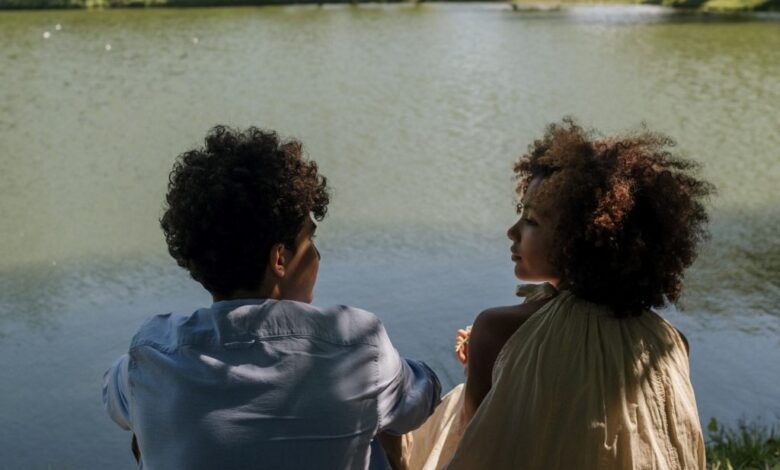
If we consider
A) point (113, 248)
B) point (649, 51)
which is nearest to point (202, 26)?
point (649, 51)

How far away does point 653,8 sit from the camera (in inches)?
669

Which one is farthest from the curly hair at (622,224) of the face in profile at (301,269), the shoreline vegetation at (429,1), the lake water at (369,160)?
the shoreline vegetation at (429,1)

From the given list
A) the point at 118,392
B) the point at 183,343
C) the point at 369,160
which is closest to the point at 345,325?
the point at 183,343

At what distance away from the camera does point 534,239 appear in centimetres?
178

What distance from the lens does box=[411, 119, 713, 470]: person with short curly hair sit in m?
1.65

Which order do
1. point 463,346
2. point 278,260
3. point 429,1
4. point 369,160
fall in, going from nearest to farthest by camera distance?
point 278,260 < point 463,346 < point 369,160 < point 429,1

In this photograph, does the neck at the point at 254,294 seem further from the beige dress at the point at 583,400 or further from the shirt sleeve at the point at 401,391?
the beige dress at the point at 583,400

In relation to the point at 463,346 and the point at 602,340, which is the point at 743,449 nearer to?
the point at 463,346

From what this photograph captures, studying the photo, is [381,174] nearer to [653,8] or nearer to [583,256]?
[583,256]

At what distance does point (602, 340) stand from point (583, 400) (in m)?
0.10

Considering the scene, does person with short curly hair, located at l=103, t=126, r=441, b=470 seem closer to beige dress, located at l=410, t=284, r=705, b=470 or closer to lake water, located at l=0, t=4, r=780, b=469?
beige dress, located at l=410, t=284, r=705, b=470

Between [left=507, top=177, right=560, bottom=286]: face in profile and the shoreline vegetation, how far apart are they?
52.0 feet

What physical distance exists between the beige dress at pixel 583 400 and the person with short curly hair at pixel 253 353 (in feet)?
0.44

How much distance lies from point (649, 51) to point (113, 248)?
302 inches
